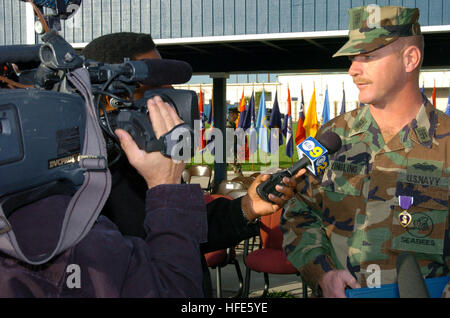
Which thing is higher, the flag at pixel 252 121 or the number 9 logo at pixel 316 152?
the number 9 logo at pixel 316 152

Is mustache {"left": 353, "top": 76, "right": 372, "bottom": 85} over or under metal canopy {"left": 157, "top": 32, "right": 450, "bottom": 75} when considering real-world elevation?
under

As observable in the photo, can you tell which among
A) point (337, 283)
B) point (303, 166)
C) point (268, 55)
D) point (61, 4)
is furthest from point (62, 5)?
→ point (268, 55)

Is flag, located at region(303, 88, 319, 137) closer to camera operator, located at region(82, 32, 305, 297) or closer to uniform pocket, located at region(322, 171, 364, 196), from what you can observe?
uniform pocket, located at region(322, 171, 364, 196)

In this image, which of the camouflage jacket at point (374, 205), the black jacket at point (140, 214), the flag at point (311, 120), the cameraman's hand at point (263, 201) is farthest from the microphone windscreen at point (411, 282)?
the flag at point (311, 120)

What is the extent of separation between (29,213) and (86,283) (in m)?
0.19

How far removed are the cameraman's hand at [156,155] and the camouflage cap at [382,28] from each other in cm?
127

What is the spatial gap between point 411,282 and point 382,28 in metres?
1.58

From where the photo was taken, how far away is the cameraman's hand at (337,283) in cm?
183

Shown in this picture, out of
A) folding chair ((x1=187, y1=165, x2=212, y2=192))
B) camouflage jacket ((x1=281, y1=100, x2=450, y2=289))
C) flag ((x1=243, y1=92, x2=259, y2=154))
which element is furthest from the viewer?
flag ((x1=243, y1=92, x2=259, y2=154))

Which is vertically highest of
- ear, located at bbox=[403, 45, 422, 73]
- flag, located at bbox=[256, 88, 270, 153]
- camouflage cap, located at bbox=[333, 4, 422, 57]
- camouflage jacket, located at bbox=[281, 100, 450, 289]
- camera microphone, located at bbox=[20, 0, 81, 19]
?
camouflage cap, located at bbox=[333, 4, 422, 57]

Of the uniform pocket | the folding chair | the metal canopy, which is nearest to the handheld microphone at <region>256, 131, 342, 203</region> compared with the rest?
the uniform pocket

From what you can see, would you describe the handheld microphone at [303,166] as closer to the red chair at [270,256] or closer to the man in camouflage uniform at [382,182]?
the man in camouflage uniform at [382,182]

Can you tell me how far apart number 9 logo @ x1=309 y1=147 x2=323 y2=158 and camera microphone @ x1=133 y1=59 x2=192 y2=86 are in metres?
0.50

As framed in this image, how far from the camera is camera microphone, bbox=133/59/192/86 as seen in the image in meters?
1.37
